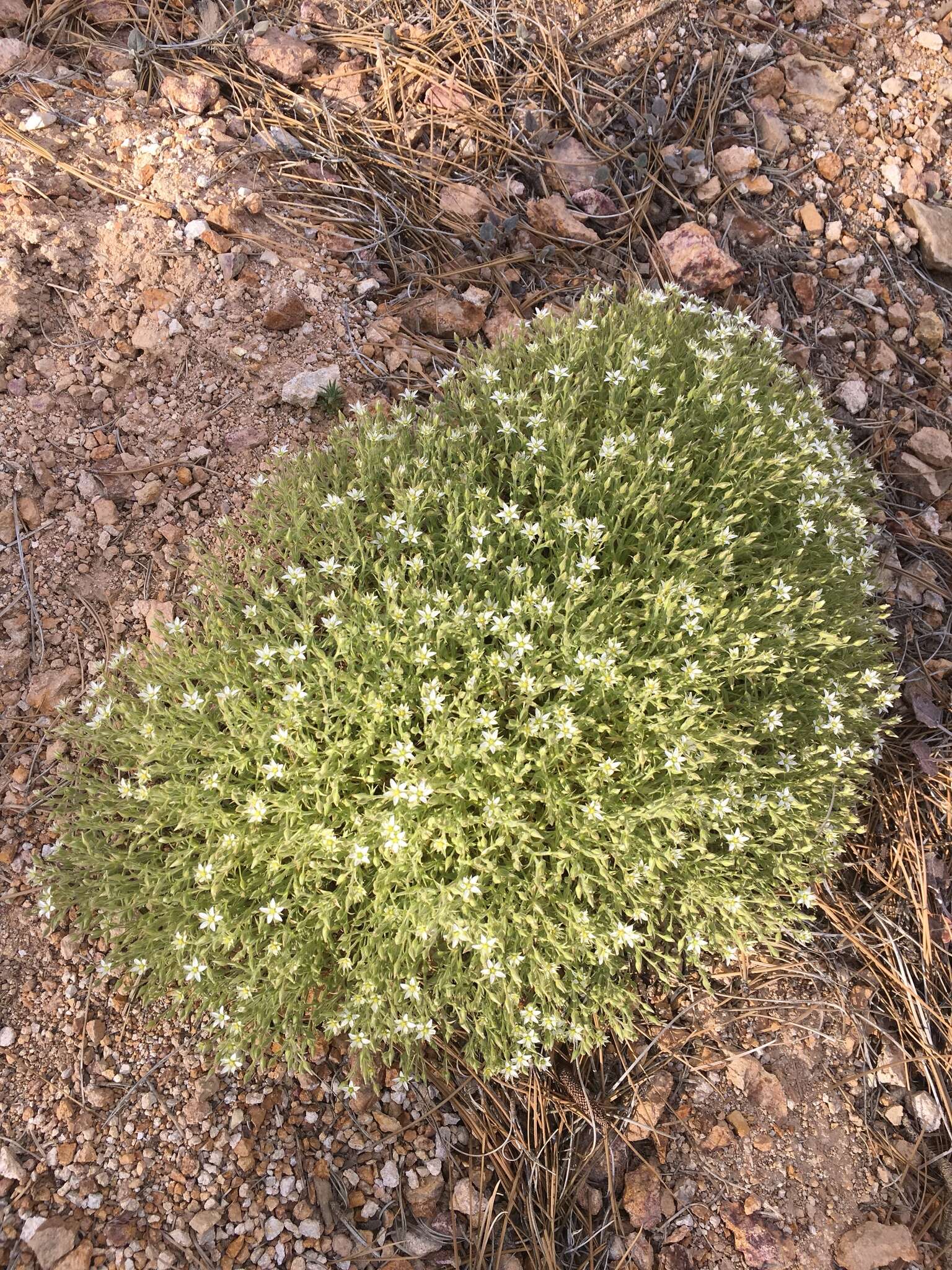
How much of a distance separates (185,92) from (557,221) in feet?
7.08

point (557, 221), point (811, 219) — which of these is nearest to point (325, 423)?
point (557, 221)

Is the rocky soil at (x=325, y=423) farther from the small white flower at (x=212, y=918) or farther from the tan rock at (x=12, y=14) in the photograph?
the small white flower at (x=212, y=918)

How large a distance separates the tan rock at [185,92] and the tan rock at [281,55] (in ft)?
1.26

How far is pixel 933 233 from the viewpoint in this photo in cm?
547

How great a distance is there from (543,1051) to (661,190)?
483 cm

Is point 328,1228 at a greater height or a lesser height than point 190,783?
lesser

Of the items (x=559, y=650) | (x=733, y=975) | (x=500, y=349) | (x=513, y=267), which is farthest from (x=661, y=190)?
(x=733, y=975)

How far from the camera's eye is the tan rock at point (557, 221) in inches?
201

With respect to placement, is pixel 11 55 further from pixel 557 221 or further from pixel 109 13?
pixel 557 221

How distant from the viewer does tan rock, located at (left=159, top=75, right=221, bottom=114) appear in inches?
191

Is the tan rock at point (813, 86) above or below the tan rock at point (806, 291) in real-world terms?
above

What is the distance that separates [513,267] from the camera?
506 centimetres

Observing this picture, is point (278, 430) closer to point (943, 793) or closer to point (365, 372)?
point (365, 372)

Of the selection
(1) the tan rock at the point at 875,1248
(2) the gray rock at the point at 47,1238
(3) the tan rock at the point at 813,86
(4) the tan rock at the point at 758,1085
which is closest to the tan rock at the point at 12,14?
(3) the tan rock at the point at 813,86
